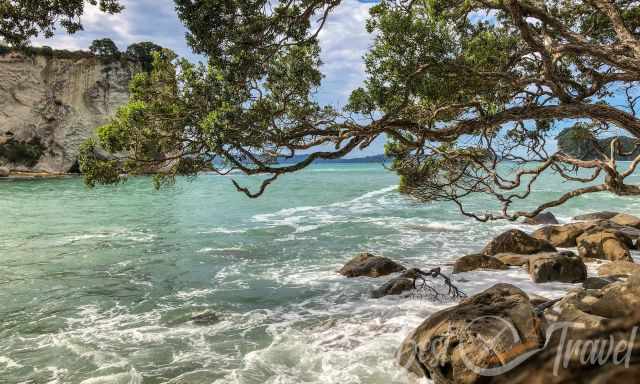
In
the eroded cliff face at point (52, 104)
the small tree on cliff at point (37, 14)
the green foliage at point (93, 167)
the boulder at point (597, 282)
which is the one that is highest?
the eroded cliff face at point (52, 104)

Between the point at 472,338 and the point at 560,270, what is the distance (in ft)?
A: 20.0

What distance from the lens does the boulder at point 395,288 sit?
29.7ft

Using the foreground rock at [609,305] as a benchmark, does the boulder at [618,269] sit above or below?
below

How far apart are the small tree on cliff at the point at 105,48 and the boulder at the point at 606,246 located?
6318cm

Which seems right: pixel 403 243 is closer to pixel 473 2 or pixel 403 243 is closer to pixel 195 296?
pixel 195 296

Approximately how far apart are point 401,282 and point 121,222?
1716 cm

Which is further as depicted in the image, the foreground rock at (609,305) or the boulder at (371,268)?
the boulder at (371,268)

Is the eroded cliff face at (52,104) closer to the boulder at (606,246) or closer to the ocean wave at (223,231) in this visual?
the ocean wave at (223,231)

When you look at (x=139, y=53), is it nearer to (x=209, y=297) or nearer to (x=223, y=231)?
(x=223, y=231)

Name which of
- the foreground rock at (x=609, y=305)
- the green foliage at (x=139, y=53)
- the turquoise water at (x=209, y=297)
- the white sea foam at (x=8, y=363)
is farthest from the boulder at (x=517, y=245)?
the green foliage at (x=139, y=53)

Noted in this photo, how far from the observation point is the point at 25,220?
20953 millimetres

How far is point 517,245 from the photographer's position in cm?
1227

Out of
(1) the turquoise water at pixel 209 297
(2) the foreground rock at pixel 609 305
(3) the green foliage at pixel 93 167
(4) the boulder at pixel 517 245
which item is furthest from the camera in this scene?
(4) the boulder at pixel 517 245

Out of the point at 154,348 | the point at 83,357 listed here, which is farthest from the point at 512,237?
the point at 83,357
